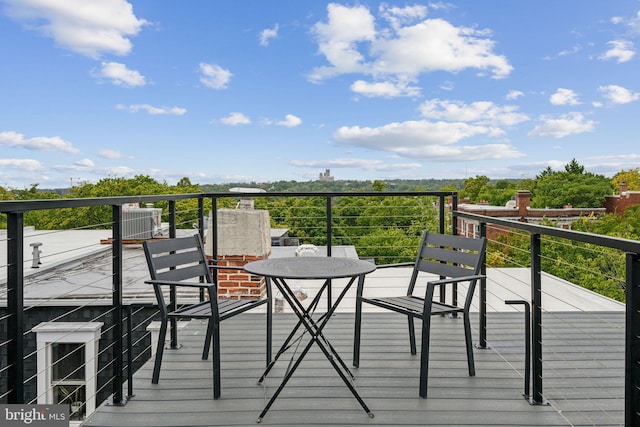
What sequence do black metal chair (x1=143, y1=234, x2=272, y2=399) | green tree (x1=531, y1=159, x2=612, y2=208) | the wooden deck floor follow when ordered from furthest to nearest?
1. green tree (x1=531, y1=159, x2=612, y2=208)
2. black metal chair (x1=143, y1=234, x2=272, y2=399)
3. the wooden deck floor

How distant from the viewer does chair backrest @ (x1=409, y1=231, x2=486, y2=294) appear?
10.4 feet

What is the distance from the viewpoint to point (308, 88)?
27859 millimetres

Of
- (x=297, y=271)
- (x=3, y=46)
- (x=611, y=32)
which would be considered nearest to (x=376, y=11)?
(x=3, y=46)

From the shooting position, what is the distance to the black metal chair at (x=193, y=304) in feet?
8.75

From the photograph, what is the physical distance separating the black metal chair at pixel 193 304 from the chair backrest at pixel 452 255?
3.96ft

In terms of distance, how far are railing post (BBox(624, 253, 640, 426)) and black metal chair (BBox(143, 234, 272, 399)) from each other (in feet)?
6.37

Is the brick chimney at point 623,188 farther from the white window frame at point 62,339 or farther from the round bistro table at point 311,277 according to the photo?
the round bistro table at point 311,277

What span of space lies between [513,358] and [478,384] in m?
0.60

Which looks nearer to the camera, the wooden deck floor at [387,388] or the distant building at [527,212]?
the wooden deck floor at [387,388]

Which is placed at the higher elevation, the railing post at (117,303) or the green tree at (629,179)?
the green tree at (629,179)

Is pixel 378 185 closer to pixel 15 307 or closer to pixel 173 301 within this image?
pixel 173 301

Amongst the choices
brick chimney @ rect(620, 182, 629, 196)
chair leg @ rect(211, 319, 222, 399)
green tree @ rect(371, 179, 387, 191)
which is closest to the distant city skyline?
green tree @ rect(371, 179, 387, 191)

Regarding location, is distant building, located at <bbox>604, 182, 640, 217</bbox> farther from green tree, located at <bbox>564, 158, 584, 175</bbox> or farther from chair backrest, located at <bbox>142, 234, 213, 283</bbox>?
Result: chair backrest, located at <bbox>142, 234, 213, 283</bbox>

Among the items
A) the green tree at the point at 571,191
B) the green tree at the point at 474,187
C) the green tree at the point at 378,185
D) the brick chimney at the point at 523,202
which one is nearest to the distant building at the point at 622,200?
the green tree at the point at 571,191
